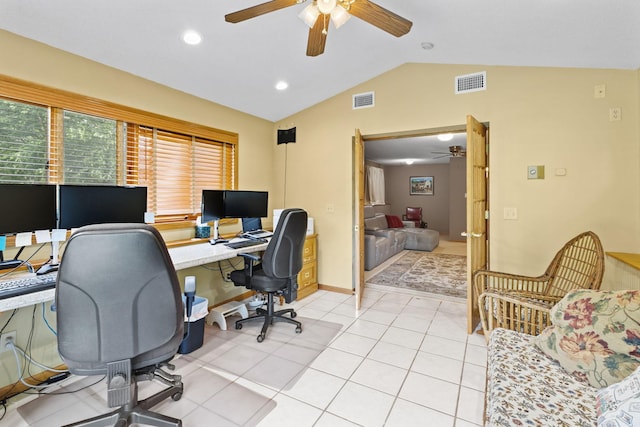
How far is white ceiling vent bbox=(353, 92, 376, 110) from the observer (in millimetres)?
3749

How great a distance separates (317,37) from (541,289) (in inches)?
106

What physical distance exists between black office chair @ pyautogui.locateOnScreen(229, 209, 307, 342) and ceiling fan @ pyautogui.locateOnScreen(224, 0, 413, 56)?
1441mm

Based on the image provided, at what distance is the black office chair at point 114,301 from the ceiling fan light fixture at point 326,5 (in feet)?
4.93

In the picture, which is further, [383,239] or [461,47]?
[383,239]

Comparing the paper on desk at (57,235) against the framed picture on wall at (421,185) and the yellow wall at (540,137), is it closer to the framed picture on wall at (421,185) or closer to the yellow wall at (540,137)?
the yellow wall at (540,137)

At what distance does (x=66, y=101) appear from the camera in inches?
91.9

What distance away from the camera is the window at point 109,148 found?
7.00 feet

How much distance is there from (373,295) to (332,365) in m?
1.73

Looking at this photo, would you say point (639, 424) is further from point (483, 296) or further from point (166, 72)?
point (166, 72)

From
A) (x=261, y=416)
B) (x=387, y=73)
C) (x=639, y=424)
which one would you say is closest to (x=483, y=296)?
(x=639, y=424)

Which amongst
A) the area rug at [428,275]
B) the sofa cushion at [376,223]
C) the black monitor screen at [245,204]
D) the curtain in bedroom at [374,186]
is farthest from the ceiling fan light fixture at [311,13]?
the curtain in bedroom at [374,186]

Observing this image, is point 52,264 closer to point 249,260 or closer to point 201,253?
point 201,253

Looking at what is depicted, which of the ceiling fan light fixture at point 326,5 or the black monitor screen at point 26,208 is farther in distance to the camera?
the black monitor screen at point 26,208

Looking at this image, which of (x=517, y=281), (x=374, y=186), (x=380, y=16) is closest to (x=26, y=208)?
(x=380, y=16)
